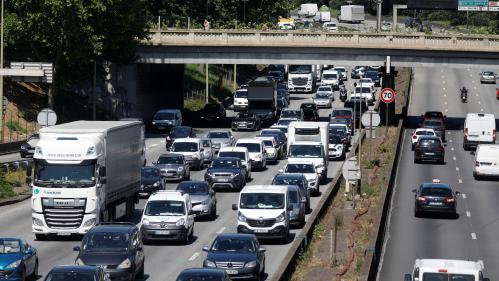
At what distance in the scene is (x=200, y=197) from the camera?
46.8 meters

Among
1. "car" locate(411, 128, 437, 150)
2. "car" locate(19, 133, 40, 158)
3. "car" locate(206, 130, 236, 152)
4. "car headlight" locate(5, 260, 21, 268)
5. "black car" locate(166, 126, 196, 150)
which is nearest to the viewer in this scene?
"car headlight" locate(5, 260, 21, 268)

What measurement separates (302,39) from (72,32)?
18306 mm

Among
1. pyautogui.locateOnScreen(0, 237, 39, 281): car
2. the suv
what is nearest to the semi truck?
the suv

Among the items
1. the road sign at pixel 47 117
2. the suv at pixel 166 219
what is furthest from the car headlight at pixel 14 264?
the road sign at pixel 47 117

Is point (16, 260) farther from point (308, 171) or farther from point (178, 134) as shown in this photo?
point (178, 134)

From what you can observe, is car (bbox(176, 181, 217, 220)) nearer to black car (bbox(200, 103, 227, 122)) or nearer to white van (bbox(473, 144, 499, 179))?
white van (bbox(473, 144, 499, 179))

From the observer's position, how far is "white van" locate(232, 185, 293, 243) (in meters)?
40.9

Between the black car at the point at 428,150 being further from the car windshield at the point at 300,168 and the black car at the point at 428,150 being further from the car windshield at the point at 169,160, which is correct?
the car windshield at the point at 169,160

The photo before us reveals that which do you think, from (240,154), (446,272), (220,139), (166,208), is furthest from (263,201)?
(220,139)

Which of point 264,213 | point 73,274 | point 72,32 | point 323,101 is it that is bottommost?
point 323,101

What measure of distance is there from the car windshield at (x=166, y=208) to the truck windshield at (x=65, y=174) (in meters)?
2.19

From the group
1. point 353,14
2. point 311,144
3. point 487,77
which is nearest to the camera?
point 311,144

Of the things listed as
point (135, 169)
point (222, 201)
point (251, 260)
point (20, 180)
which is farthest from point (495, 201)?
point (251, 260)

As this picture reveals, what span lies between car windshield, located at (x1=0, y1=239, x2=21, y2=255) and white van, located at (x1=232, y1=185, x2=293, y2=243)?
35.0ft
